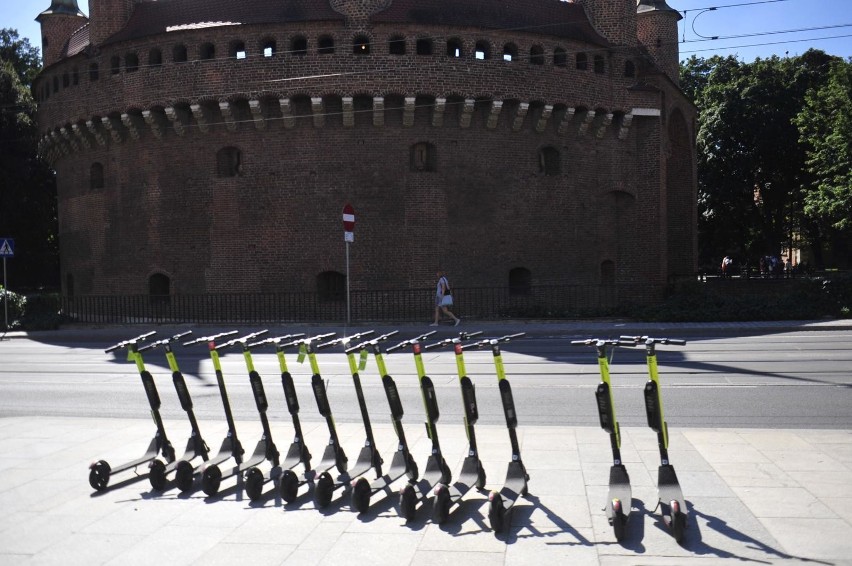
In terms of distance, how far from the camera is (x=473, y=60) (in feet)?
86.0

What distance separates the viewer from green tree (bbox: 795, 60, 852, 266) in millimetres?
36500

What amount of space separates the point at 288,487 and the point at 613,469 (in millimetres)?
2361

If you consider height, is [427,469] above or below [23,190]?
below

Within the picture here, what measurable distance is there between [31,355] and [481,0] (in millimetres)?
17975

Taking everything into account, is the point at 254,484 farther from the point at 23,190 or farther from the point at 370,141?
the point at 23,190

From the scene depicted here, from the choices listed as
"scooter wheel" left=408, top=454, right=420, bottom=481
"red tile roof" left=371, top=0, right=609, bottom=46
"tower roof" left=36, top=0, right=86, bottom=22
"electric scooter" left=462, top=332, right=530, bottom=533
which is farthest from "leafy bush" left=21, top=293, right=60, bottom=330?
"electric scooter" left=462, top=332, right=530, bottom=533

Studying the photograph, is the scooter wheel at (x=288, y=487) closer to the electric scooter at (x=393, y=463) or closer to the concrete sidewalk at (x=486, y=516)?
the concrete sidewalk at (x=486, y=516)

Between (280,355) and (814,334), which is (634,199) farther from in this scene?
(280,355)

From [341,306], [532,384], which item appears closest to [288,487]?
[532,384]

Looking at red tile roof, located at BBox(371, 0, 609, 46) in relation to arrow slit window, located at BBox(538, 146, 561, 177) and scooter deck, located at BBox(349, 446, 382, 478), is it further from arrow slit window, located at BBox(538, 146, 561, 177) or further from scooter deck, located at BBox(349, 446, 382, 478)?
scooter deck, located at BBox(349, 446, 382, 478)

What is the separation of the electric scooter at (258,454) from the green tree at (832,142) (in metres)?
35.3

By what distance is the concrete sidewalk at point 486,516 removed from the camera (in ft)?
16.4

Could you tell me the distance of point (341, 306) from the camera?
2659 cm

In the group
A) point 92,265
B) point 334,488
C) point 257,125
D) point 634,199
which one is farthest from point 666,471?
point 92,265
